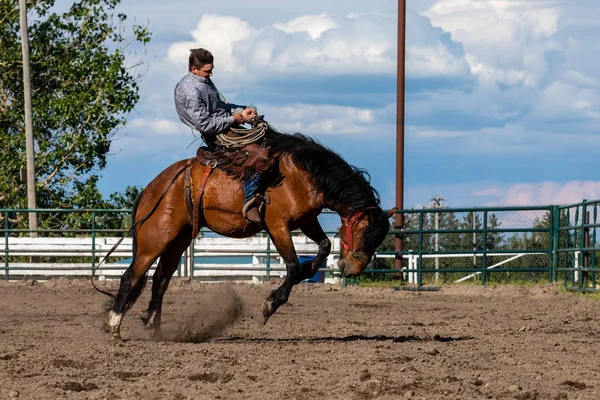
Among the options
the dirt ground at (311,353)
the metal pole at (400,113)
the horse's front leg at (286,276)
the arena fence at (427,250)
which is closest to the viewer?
the dirt ground at (311,353)

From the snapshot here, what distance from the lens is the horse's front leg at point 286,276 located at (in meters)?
7.56

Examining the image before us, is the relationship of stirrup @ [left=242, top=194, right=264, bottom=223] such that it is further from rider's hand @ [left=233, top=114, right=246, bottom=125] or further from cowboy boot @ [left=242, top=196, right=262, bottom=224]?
rider's hand @ [left=233, top=114, right=246, bottom=125]

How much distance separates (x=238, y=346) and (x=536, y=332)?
3184 millimetres

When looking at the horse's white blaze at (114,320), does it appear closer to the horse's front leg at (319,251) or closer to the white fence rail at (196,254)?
the horse's front leg at (319,251)

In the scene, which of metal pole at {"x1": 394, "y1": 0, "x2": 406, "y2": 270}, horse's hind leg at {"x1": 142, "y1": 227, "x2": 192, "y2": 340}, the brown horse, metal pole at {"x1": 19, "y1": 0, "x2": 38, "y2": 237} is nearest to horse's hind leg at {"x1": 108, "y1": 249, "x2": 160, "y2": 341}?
the brown horse

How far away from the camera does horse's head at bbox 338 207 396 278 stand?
25.1 ft

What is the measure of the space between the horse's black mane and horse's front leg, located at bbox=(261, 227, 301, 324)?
447 mm

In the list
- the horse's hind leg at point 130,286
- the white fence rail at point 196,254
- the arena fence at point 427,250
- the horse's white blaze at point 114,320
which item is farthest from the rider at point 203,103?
the white fence rail at point 196,254

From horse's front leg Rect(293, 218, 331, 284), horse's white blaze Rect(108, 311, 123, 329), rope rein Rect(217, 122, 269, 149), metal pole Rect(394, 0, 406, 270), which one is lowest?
horse's white blaze Rect(108, 311, 123, 329)

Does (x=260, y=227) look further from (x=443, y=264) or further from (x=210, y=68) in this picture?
(x=443, y=264)

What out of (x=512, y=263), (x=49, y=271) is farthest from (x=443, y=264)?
(x=49, y=271)

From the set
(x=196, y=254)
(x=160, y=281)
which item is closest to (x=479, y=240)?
(x=196, y=254)

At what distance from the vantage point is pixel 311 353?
6.85 m

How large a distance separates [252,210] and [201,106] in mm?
1021
